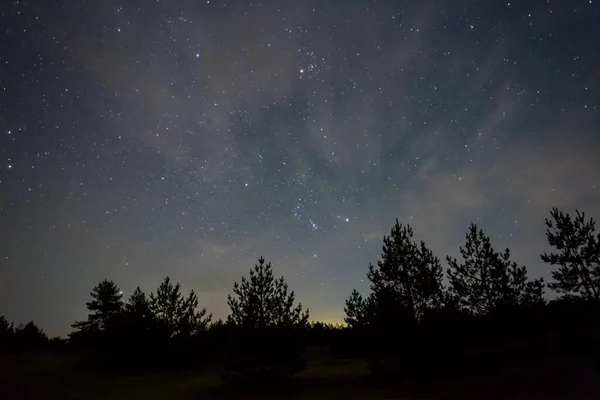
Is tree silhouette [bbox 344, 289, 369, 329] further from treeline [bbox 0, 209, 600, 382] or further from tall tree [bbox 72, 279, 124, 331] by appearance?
tall tree [bbox 72, 279, 124, 331]

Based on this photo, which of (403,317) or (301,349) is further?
(403,317)

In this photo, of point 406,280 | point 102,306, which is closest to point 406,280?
point 406,280

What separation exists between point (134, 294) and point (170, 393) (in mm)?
23270

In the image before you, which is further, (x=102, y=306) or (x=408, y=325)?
(x=102, y=306)

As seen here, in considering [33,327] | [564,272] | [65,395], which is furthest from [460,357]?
[33,327]

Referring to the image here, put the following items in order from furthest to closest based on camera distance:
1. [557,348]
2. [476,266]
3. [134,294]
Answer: [134,294], [476,266], [557,348]

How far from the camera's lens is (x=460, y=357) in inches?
682

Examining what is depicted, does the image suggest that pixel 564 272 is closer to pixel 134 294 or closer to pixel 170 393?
pixel 170 393

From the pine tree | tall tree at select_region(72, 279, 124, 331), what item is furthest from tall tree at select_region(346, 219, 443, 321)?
tall tree at select_region(72, 279, 124, 331)

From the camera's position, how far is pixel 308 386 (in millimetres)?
16453

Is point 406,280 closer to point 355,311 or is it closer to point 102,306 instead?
point 355,311

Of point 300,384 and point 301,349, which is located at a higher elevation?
point 301,349

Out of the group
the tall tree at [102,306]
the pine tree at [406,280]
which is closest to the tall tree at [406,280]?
the pine tree at [406,280]

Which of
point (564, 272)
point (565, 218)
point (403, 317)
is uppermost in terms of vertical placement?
point (565, 218)
